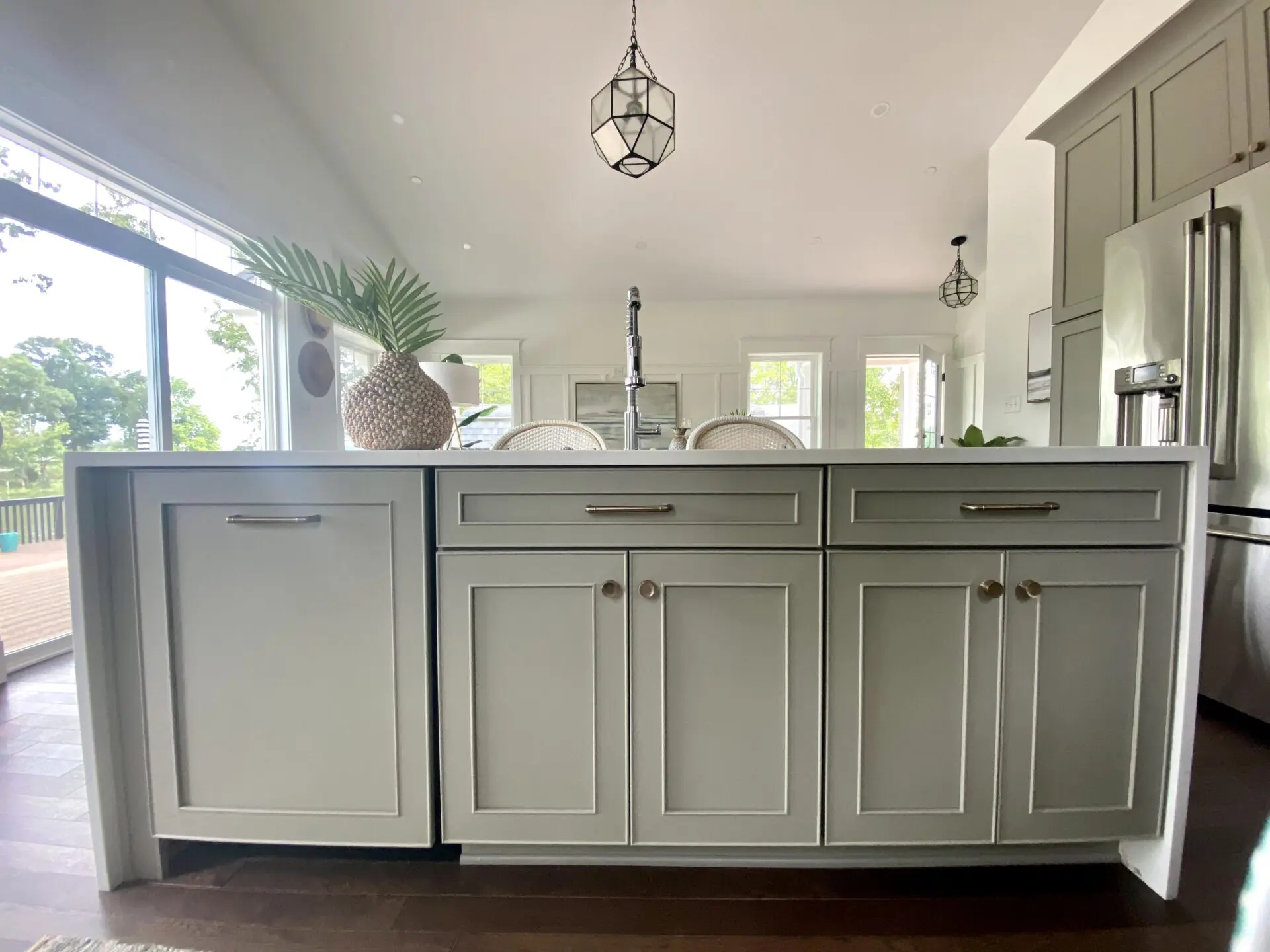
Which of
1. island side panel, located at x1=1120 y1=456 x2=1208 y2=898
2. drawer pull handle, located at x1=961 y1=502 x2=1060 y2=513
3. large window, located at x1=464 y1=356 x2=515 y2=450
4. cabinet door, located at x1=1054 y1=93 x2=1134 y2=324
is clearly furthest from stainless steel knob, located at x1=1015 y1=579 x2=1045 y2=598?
large window, located at x1=464 y1=356 x2=515 y2=450

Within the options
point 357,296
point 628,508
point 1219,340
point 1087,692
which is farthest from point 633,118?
point 1087,692

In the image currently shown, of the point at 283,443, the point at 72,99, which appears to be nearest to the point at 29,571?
the point at 283,443

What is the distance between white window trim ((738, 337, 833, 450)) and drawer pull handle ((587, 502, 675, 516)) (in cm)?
483

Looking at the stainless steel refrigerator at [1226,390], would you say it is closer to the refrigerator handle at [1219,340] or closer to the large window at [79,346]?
the refrigerator handle at [1219,340]

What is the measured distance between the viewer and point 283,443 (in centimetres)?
352

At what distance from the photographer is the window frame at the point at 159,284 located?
206cm

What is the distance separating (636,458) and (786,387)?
16.9ft

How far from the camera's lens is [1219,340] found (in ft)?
5.29

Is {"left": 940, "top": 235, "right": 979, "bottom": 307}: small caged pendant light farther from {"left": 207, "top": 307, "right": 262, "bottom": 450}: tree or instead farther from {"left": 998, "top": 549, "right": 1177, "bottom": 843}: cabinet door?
{"left": 207, "top": 307, "right": 262, "bottom": 450}: tree

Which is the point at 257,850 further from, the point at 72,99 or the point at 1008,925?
the point at 72,99

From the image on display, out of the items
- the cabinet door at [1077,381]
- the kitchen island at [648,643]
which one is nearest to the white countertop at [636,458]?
the kitchen island at [648,643]

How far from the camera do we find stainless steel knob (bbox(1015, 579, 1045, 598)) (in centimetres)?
98

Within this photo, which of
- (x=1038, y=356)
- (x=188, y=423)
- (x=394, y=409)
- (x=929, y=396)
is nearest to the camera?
(x=394, y=409)

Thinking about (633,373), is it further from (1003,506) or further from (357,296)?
(1003,506)
